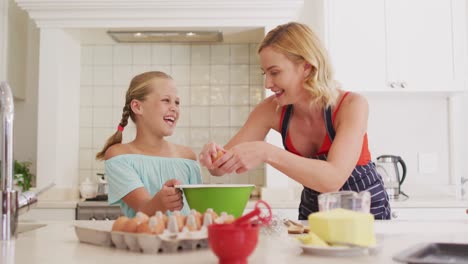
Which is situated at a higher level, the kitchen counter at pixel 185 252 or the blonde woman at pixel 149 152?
the blonde woman at pixel 149 152

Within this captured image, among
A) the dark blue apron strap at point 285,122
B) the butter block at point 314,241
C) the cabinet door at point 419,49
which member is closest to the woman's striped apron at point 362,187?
the dark blue apron strap at point 285,122

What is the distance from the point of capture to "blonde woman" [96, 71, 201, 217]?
1.71 meters

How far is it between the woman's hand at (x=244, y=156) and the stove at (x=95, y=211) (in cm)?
154

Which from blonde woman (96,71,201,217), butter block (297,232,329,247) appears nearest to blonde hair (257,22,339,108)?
blonde woman (96,71,201,217)

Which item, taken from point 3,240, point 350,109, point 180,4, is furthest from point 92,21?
point 3,240

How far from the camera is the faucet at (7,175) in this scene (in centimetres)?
112

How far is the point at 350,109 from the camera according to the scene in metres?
1.63

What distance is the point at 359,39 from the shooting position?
315cm

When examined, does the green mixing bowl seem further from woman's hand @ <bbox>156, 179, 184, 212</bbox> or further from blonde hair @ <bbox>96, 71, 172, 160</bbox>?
blonde hair @ <bbox>96, 71, 172, 160</bbox>

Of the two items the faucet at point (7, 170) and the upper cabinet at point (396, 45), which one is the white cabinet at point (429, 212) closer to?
the upper cabinet at point (396, 45)

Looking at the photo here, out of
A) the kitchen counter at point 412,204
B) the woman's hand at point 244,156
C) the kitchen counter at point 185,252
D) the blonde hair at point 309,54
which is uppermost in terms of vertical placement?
the blonde hair at point 309,54

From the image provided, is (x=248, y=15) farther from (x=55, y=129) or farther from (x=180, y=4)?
(x=55, y=129)

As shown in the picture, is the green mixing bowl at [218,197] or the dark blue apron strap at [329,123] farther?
the dark blue apron strap at [329,123]

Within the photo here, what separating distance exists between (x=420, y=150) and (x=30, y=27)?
2697 millimetres
